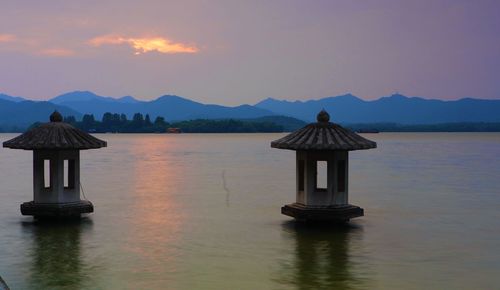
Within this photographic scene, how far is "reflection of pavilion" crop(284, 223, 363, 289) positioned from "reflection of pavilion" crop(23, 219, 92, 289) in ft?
15.2

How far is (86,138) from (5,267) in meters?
5.47

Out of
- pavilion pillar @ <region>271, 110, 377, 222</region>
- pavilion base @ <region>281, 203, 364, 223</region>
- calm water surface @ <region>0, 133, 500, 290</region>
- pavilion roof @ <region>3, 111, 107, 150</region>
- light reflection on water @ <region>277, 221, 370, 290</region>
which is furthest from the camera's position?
pavilion roof @ <region>3, 111, 107, 150</region>

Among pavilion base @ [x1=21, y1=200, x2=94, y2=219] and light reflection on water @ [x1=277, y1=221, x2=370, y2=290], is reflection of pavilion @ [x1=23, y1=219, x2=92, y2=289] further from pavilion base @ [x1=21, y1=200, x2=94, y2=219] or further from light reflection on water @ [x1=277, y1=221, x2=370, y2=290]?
light reflection on water @ [x1=277, y1=221, x2=370, y2=290]

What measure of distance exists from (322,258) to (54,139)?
8604 millimetres

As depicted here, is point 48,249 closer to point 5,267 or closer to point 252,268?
point 5,267

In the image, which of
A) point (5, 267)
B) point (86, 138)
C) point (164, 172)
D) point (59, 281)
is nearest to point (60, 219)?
point (86, 138)

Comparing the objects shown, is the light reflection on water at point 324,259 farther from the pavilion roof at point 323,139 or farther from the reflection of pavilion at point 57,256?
the reflection of pavilion at point 57,256

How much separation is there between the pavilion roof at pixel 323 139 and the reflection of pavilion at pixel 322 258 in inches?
95.6

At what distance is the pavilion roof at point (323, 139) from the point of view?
691 inches

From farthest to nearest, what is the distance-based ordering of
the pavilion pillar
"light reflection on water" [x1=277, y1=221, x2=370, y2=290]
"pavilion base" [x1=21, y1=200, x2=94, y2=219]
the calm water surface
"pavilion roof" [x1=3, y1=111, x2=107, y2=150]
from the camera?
"pavilion base" [x1=21, y1=200, x2=94, y2=219]
"pavilion roof" [x1=3, y1=111, x2=107, y2=150]
the pavilion pillar
the calm water surface
"light reflection on water" [x1=277, y1=221, x2=370, y2=290]

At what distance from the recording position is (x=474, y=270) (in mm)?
14656

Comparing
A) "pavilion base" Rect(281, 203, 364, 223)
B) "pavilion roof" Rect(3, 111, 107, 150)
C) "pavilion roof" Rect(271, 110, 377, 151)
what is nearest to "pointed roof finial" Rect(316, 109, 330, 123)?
"pavilion roof" Rect(271, 110, 377, 151)

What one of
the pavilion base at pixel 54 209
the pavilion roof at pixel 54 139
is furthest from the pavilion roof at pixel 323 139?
the pavilion base at pixel 54 209

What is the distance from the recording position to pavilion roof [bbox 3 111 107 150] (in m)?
18.2
